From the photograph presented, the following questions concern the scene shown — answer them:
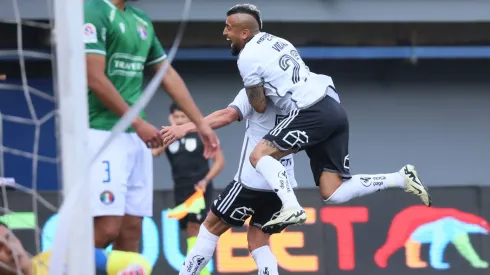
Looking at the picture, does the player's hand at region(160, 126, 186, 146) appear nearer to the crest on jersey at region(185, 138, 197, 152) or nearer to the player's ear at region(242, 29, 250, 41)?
the player's ear at region(242, 29, 250, 41)

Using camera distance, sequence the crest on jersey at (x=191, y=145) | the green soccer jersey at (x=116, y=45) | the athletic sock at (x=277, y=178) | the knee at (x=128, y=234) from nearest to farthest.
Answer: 1. the green soccer jersey at (x=116, y=45)
2. the knee at (x=128, y=234)
3. the athletic sock at (x=277, y=178)
4. the crest on jersey at (x=191, y=145)

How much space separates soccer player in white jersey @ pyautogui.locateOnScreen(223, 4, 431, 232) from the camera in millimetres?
6242

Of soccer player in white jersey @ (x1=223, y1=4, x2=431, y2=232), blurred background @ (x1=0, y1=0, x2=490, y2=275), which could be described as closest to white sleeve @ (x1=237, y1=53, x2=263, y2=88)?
soccer player in white jersey @ (x1=223, y1=4, x2=431, y2=232)

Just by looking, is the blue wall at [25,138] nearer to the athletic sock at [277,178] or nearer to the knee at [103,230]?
the athletic sock at [277,178]

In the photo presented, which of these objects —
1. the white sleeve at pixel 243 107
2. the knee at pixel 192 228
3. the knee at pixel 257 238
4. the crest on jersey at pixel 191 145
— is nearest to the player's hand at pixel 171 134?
the white sleeve at pixel 243 107

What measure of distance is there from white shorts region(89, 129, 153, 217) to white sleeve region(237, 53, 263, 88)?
0.86 meters

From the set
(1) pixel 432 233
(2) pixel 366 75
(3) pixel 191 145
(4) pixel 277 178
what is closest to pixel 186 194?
(3) pixel 191 145

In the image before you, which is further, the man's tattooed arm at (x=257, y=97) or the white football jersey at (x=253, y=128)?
the white football jersey at (x=253, y=128)

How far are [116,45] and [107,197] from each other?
0.83 meters

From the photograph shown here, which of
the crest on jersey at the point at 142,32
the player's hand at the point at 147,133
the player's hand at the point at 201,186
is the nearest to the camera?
the player's hand at the point at 147,133

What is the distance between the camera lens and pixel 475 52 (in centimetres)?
1373

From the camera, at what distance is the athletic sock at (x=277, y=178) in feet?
19.8

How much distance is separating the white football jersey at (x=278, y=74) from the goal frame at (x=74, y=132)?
224 centimetres

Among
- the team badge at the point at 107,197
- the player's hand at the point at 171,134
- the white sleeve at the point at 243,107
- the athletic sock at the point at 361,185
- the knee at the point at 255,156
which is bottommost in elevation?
the athletic sock at the point at 361,185
